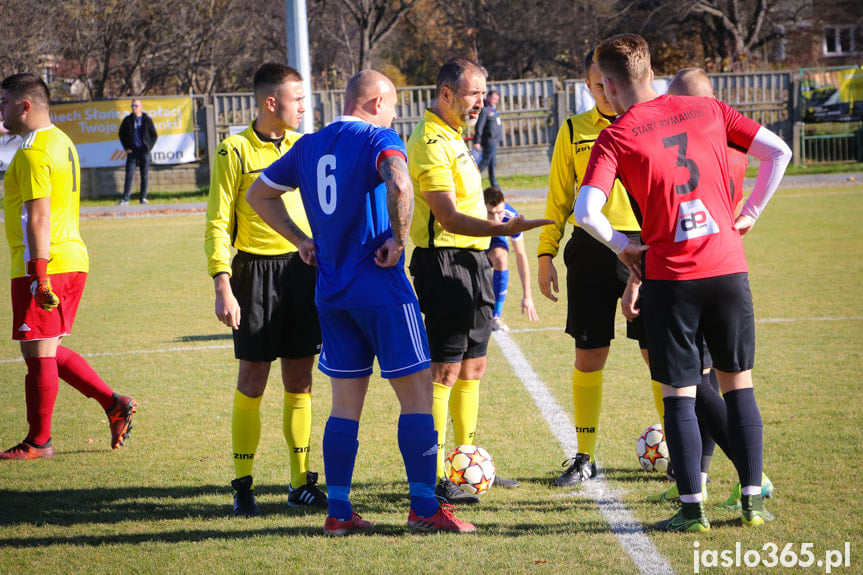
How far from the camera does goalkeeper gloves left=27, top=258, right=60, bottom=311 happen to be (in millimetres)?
5125

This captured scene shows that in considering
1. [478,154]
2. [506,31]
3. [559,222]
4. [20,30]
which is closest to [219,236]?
[559,222]

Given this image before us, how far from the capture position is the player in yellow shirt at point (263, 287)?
439cm

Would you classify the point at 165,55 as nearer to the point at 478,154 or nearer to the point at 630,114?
the point at 478,154

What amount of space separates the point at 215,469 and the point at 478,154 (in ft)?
52.9

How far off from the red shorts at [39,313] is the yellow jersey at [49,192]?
6 cm

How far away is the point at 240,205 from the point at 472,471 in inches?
75.0

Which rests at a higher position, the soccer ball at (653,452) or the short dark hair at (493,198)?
the short dark hair at (493,198)

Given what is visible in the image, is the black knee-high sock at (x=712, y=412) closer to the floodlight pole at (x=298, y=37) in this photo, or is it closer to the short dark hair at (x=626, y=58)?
the short dark hair at (x=626, y=58)

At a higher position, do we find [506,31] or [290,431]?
[506,31]

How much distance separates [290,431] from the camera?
455 cm

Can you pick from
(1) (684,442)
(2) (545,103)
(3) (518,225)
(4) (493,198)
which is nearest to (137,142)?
(2) (545,103)

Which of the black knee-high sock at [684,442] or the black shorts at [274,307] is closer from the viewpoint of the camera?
the black knee-high sock at [684,442]

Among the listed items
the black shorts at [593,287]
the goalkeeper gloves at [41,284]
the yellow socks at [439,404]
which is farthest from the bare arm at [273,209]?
the goalkeeper gloves at [41,284]

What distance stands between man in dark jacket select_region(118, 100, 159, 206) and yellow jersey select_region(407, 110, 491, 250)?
1873 centimetres
